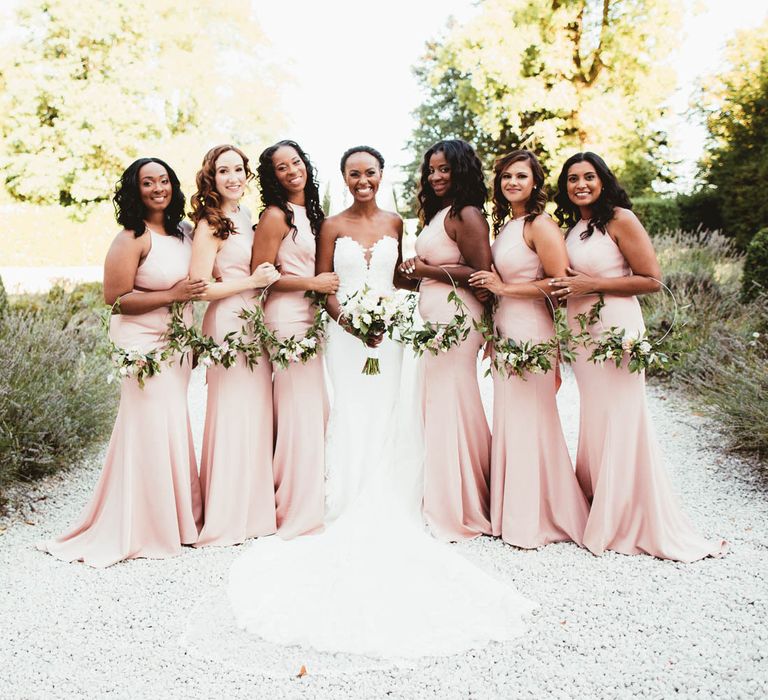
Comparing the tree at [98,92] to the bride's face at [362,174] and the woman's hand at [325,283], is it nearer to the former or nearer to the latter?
the bride's face at [362,174]

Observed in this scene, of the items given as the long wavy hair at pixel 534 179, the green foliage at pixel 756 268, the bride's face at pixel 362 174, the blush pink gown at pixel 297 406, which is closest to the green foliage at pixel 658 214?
the green foliage at pixel 756 268

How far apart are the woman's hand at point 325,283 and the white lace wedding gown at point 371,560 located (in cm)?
14

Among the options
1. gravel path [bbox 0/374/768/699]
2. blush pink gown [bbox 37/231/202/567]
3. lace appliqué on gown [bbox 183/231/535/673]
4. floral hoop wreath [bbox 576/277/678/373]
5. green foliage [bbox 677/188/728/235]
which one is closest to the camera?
gravel path [bbox 0/374/768/699]

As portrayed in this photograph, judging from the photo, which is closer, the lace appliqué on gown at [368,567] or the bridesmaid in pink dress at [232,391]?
the lace appliqué on gown at [368,567]

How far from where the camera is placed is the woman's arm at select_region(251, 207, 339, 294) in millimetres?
4652

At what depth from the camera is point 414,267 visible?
4.71 m

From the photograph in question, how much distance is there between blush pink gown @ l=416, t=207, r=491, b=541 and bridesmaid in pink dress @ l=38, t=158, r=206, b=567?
5.23ft

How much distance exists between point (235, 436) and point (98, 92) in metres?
26.9

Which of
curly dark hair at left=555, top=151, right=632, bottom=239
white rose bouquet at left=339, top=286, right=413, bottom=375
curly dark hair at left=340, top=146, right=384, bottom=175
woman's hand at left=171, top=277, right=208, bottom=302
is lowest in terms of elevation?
white rose bouquet at left=339, top=286, right=413, bottom=375

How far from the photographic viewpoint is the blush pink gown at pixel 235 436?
4.70m

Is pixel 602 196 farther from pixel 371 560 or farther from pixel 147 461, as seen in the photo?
pixel 147 461

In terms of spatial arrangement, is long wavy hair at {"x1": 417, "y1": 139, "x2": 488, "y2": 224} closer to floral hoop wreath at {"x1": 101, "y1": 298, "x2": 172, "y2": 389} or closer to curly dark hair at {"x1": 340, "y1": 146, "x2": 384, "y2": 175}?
curly dark hair at {"x1": 340, "y1": 146, "x2": 384, "y2": 175}

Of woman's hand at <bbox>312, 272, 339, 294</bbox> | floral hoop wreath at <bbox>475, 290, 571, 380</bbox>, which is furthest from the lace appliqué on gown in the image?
floral hoop wreath at <bbox>475, 290, 571, 380</bbox>

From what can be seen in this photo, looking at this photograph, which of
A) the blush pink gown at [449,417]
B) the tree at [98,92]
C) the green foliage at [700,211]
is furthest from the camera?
the tree at [98,92]
